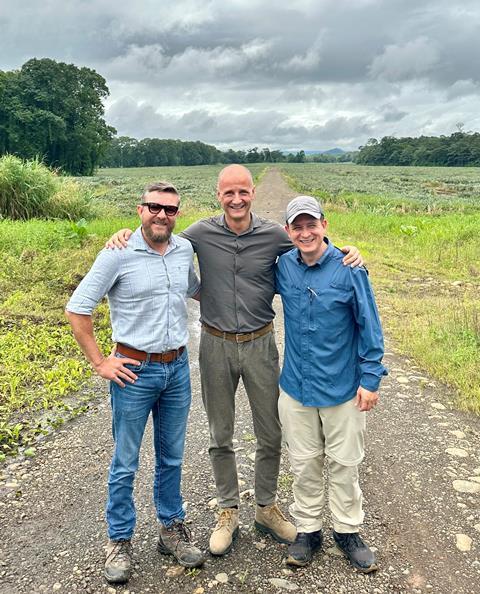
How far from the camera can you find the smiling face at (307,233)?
2619mm

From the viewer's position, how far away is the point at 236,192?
2773 mm

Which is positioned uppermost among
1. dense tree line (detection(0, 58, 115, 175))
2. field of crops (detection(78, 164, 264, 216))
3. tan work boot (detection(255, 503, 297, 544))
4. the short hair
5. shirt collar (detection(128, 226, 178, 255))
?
dense tree line (detection(0, 58, 115, 175))

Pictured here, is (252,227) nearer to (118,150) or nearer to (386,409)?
(386,409)

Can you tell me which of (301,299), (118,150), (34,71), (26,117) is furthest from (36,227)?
(118,150)

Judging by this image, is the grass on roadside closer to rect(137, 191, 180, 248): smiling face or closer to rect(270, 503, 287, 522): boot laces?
rect(270, 503, 287, 522): boot laces

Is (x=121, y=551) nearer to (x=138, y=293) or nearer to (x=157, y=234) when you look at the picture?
(x=138, y=293)

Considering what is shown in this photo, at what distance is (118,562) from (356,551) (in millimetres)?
1261

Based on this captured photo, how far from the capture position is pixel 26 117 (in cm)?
4538

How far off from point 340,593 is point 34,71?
2150 inches

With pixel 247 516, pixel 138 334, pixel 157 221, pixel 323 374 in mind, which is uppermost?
pixel 157 221

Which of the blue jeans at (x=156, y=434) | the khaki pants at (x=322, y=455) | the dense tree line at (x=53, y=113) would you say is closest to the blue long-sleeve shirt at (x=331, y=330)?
the khaki pants at (x=322, y=455)

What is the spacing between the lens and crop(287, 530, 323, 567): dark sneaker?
2.78 m

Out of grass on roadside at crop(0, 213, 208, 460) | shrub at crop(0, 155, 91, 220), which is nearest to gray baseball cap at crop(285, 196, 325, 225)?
grass on roadside at crop(0, 213, 208, 460)

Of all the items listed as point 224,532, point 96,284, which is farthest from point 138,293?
point 224,532
